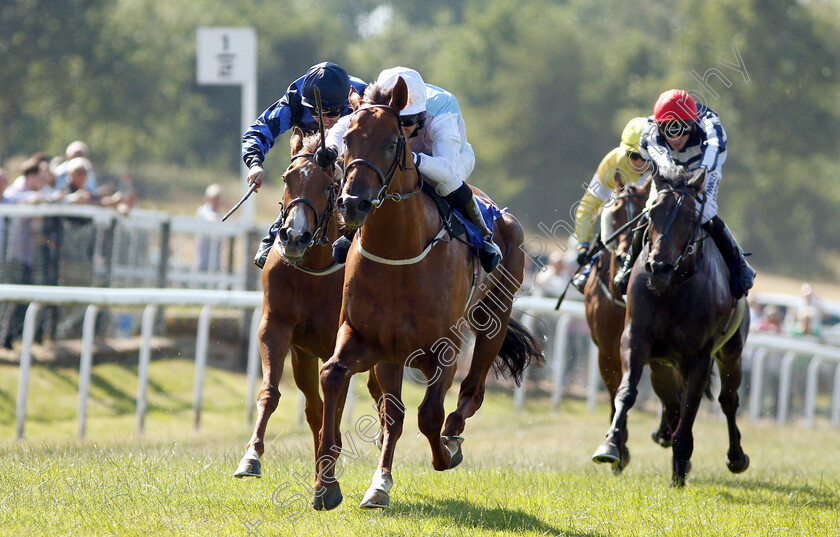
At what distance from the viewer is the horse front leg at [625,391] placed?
5.22 m

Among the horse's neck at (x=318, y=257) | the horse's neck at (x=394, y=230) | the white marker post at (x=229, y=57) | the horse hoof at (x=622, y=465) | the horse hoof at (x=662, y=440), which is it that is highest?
the white marker post at (x=229, y=57)

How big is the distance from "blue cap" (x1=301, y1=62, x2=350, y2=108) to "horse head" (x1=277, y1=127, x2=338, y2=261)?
0.28 meters

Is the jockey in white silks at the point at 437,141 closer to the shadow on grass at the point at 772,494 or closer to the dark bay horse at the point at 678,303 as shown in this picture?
the dark bay horse at the point at 678,303

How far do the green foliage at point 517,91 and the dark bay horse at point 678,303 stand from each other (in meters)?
21.5

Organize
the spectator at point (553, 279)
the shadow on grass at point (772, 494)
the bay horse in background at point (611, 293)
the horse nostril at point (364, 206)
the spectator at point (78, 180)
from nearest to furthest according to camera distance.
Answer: the horse nostril at point (364, 206)
the shadow on grass at point (772, 494)
the bay horse in background at point (611, 293)
the spectator at point (78, 180)
the spectator at point (553, 279)

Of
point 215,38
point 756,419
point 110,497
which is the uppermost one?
point 215,38

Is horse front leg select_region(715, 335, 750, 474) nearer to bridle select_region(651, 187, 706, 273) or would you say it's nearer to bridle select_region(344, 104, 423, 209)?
bridle select_region(651, 187, 706, 273)

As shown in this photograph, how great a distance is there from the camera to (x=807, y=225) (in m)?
39.7

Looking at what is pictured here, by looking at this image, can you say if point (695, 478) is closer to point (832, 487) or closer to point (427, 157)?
point (832, 487)

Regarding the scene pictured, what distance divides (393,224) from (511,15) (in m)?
41.9

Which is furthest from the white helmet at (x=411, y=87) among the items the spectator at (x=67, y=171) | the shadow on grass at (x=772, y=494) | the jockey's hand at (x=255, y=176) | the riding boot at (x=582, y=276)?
the spectator at (x=67, y=171)

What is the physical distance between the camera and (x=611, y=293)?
22.9 feet

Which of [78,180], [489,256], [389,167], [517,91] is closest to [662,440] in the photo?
[489,256]

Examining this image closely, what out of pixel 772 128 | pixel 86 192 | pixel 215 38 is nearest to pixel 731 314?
pixel 86 192
